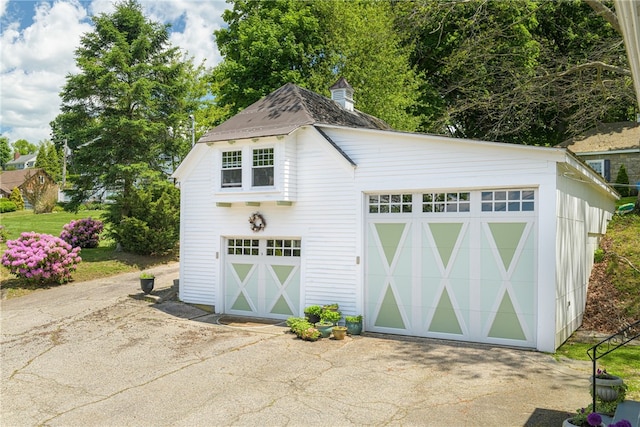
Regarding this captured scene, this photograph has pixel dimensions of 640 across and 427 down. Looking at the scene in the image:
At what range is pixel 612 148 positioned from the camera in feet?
94.4

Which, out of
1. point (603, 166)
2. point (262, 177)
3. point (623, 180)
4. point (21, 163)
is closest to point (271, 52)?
point (262, 177)

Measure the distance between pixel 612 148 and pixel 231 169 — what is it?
2537 centimetres

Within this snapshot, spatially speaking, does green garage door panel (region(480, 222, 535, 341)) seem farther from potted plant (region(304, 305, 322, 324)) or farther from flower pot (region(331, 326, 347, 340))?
potted plant (region(304, 305, 322, 324))

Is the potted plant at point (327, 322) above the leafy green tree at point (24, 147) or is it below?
below

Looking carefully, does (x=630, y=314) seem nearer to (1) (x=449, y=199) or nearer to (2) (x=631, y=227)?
(1) (x=449, y=199)

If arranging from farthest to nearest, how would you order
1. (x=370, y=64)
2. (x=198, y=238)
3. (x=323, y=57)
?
(x=323, y=57) → (x=370, y=64) → (x=198, y=238)

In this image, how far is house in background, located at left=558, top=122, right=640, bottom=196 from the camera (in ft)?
92.6

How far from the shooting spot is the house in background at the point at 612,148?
28.2 m

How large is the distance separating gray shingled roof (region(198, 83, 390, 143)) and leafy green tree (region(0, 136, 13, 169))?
84.0 metres

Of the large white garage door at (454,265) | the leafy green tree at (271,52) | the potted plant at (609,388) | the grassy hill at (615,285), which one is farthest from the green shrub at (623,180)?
the potted plant at (609,388)

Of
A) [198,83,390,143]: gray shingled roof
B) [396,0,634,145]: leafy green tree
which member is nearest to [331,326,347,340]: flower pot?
[198,83,390,143]: gray shingled roof

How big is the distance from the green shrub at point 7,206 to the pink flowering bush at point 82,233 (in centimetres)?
2414

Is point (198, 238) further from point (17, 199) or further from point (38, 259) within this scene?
point (17, 199)

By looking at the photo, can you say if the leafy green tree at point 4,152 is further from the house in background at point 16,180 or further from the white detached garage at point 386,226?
the white detached garage at point 386,226
